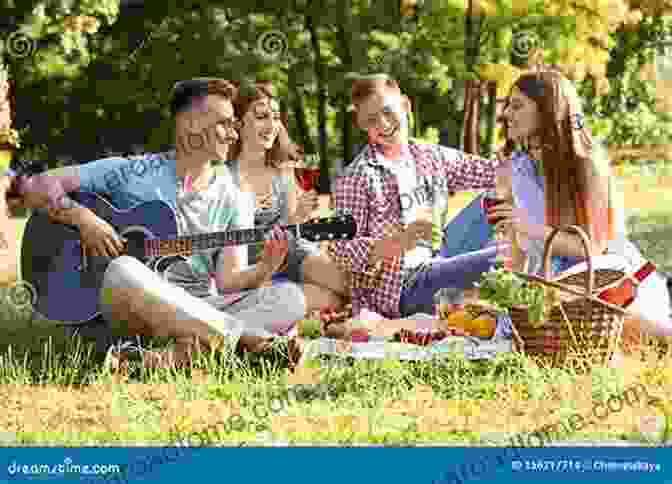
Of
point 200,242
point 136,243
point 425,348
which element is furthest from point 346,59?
point 425,348

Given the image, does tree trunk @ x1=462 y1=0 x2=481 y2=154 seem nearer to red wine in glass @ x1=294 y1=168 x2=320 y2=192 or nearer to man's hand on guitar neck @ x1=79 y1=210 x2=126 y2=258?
red wine in glass @ x1=294 y1=168 x2=320 y2=192

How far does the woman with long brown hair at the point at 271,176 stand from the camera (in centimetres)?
485

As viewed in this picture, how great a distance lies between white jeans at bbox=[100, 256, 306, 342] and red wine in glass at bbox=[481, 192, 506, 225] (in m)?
0.85

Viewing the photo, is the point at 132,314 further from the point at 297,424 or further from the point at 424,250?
the point at 424,250

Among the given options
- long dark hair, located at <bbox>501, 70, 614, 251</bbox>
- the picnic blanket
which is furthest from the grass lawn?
long dark hair, located at <bbox>501, 70, 614, 251</bbox>

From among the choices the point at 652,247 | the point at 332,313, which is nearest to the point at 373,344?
the point at 332,313

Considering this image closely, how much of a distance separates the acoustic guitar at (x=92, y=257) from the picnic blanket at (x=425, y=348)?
1.32 feet

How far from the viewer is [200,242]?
4809 millimetres

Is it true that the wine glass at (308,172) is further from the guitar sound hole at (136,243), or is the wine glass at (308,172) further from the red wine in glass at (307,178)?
the guitar sound hole at (136,243)

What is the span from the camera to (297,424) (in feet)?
14.2

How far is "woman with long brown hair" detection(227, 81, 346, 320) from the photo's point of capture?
4.85m

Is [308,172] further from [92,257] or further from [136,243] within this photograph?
[92,257]

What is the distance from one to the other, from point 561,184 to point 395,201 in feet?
2.03

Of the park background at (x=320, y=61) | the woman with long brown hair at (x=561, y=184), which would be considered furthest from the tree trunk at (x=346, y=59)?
the woman with long brown hair at (x=561, y=184)
